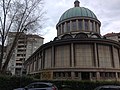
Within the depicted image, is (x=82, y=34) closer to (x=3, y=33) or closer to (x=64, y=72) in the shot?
(x=64, y=72)

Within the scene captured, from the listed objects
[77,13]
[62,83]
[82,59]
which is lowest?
[62,83]

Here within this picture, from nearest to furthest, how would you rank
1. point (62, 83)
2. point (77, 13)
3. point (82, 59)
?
point (62, 83) → point (82, 59) → point (77, 13)

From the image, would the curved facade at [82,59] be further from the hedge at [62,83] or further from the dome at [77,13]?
the dome at [77,13]

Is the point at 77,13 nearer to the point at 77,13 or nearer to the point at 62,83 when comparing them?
the point at 77,13

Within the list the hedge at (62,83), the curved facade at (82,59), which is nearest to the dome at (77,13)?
the curved facade at (82,59)

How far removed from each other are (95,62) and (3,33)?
18.9 meters

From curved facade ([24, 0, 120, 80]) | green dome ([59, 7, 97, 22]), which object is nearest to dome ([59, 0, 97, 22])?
green dome ([59, 7, 97, 22])

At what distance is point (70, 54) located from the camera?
32719 mm

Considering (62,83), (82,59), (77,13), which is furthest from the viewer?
(77,13)

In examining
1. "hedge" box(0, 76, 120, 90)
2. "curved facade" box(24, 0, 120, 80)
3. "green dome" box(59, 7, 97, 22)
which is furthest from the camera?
"green dome" box(59, 7, 97, 22)

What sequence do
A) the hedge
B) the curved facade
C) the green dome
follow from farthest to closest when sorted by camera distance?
1. the green dome
2. the curved facade
3. the hedge

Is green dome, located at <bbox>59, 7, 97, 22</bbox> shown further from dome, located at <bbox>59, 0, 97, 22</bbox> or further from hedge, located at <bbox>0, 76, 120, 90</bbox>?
hedge, located at <bbox>0, 76, 120, 90</bbox>

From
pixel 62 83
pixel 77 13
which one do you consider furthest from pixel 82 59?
pixel 77 13

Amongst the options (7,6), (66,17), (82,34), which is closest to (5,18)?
(7,6)
